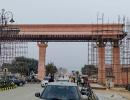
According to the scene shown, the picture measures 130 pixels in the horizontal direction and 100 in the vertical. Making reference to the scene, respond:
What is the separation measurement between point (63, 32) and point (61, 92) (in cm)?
4698

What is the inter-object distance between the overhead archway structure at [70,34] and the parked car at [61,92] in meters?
39.7

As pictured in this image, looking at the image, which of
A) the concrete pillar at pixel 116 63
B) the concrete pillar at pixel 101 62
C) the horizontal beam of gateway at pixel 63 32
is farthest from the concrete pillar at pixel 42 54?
the concrete pillar at pixel 116 63

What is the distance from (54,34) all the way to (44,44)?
232 cm

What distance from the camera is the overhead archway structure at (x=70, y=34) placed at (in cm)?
5784

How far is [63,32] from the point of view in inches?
2464

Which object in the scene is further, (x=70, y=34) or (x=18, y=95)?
(x=70, y=34)

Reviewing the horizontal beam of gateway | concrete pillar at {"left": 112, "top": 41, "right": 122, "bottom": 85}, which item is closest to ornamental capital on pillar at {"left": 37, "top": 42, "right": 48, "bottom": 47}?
the horizontal beam of gateway

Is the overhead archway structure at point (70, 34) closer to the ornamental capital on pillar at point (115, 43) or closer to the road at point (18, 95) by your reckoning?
the ornamental capital on pillar at point (115, 43)

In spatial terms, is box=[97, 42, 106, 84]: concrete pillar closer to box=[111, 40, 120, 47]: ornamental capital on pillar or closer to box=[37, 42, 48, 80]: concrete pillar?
box=[111, 40, 120, 47]: ornamental capital on pillar

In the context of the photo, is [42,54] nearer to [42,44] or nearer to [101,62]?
[42,44]

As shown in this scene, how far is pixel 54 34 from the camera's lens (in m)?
62.3

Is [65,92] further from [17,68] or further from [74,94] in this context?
[17,68]

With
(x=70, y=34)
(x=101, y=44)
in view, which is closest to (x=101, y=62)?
(x=101, y=44)

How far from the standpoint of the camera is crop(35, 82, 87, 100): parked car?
15.5m
